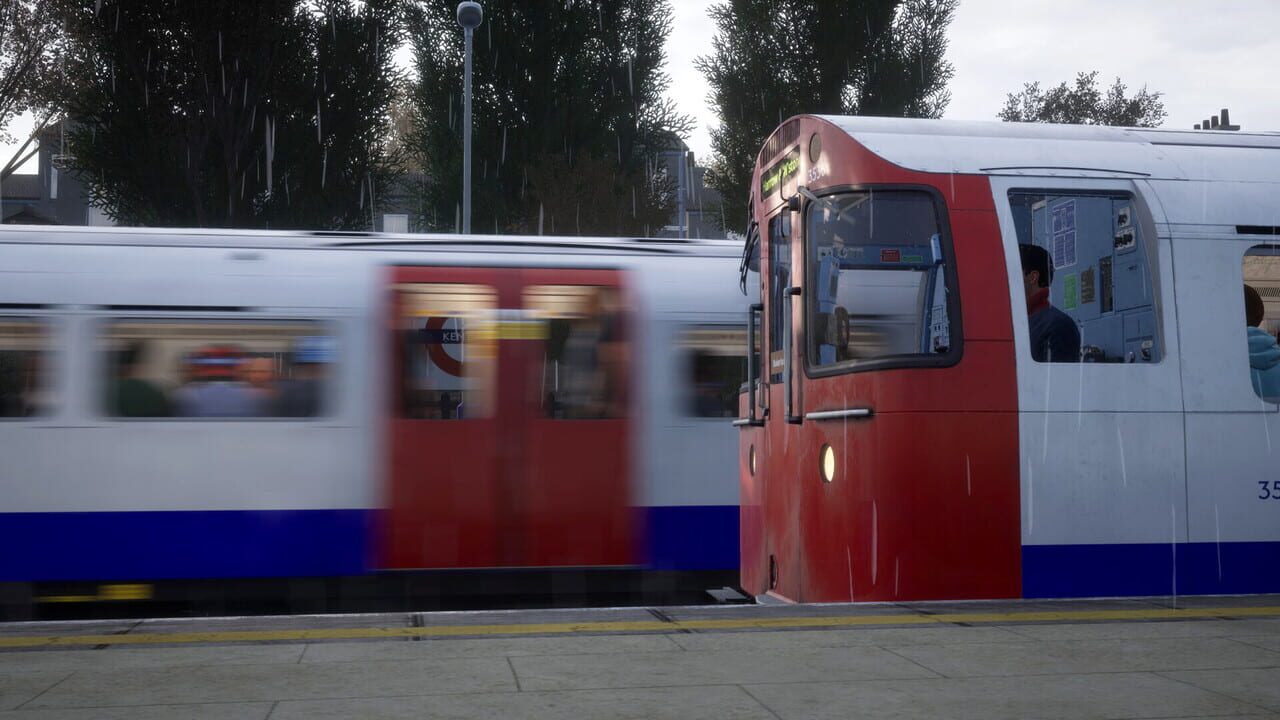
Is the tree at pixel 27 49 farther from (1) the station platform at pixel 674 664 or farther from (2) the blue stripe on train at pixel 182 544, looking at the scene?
(1) the station platform at pixel 674 664

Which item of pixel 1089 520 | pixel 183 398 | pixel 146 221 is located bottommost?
pixel 1089 520

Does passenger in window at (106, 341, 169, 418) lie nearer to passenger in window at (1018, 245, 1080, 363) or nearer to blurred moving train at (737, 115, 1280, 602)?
blurred moving train at (737, 115, 1280, 602)

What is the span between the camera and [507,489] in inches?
→ 412

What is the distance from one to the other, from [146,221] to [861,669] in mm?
25525

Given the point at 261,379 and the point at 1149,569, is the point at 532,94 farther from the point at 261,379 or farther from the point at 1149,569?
the point at 1149,569

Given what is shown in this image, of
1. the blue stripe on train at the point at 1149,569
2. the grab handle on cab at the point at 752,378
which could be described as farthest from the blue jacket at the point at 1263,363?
the grab handle on cab at the point at 752,378

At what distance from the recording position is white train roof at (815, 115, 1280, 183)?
24.1ft

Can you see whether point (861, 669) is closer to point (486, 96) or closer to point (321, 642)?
point (321, 642)

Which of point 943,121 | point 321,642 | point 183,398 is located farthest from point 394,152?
point 321,642

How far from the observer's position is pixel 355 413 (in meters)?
10.3

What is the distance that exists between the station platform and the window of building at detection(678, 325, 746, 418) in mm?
4393

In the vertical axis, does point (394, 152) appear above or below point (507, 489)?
above

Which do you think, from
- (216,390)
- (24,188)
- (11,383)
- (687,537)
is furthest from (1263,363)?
(24,188)

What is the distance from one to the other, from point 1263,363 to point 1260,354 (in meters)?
0.05
